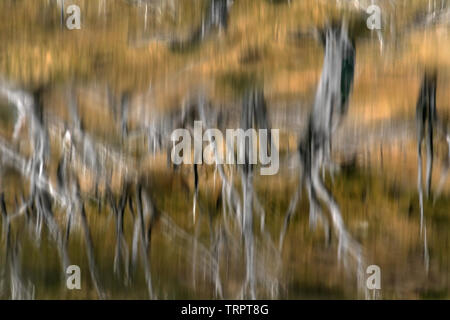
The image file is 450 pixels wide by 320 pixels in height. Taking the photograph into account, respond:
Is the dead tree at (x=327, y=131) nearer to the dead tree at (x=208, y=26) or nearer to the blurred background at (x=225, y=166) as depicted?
the blurred background at (x=225, y=166)

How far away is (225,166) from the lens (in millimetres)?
1353

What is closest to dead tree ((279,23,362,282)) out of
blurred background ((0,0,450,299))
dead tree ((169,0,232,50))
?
blurred background ((0,0,450,299))

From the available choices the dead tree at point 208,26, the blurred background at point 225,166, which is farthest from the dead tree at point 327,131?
the dead tree at point 208,26

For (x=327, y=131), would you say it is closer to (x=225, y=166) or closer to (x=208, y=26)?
(x=225, y=166)

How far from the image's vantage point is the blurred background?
133cm

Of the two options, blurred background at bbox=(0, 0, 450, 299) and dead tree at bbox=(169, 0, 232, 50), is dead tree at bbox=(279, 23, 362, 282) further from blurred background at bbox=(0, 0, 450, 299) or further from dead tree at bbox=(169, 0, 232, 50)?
dead tree at bbox=(169, 0, 232, 50)

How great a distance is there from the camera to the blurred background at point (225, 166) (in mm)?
1329

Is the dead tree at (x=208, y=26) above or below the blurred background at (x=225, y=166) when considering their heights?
above

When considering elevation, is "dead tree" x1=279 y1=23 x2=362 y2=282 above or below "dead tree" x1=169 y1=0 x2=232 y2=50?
below

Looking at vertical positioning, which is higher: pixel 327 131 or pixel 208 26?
pixel 208 26

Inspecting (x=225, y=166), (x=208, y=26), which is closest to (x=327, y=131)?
(x=225, y=166)

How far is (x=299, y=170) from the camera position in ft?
4.41

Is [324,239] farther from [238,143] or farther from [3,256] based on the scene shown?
Answer: [3,256]
